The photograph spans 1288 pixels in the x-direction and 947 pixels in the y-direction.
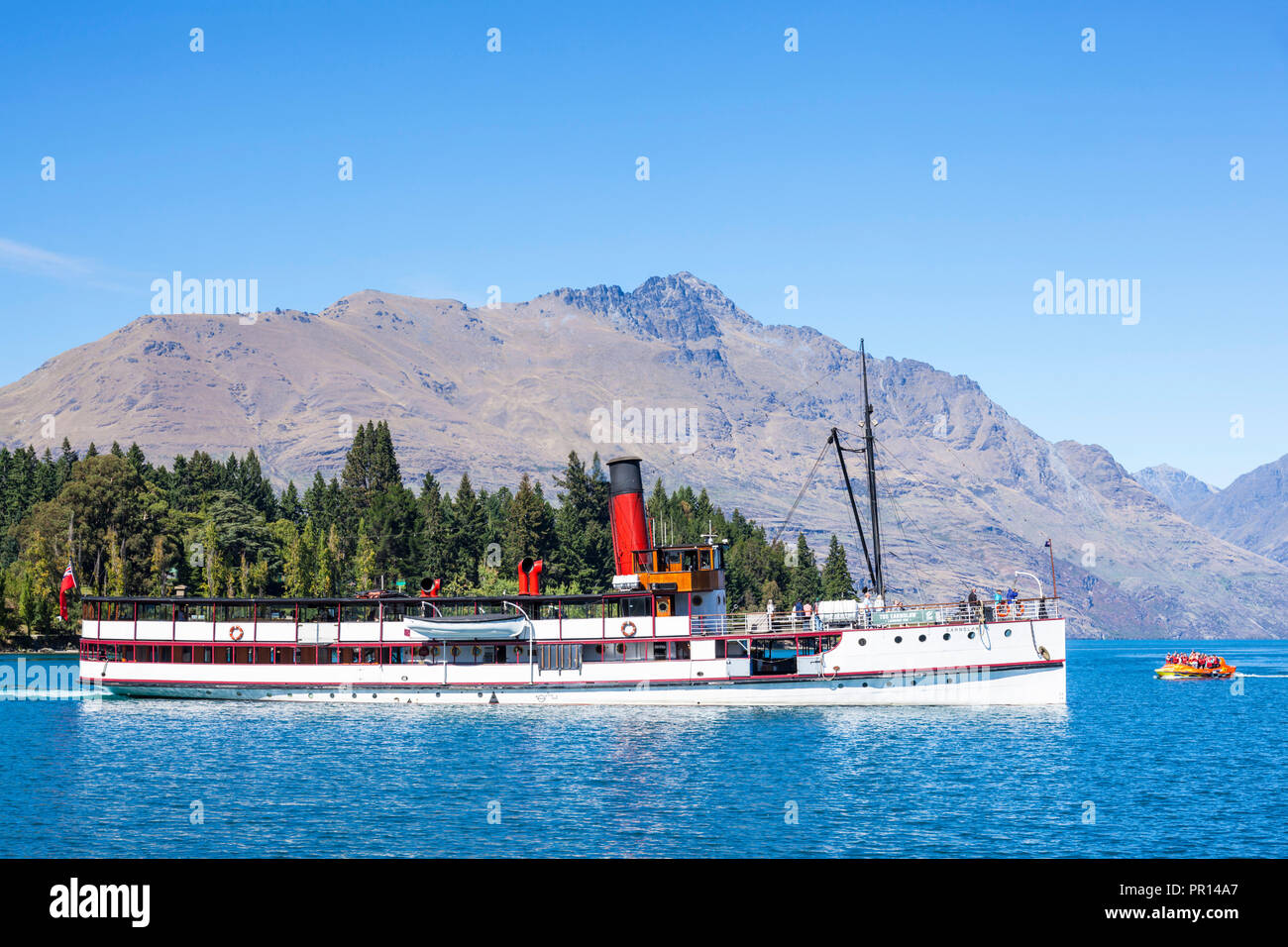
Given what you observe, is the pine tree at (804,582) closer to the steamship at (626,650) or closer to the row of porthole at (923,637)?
the steamship at (626,650)

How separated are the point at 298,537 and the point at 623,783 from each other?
4395 inches

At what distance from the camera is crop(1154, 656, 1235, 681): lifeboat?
5103 inches

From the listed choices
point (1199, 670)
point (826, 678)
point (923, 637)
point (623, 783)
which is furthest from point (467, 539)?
point (623, 783)

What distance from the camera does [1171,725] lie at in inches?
2931

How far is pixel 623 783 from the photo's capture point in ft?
145

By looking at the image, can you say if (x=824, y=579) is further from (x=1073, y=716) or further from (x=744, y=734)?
(x=744, y=734)

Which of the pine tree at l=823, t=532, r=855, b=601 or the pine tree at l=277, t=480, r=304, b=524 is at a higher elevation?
the pine tree at l=277, t=480, r=304, b=524

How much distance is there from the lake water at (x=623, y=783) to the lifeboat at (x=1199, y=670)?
62.8 metres

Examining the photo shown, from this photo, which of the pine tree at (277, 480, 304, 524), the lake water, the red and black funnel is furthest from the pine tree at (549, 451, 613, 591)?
the lake water

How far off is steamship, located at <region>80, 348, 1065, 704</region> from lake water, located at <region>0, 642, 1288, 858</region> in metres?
2.04

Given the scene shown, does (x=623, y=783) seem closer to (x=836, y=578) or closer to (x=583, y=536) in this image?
(x=583, y=536)

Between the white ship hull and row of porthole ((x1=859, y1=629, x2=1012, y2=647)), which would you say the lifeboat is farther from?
row of porthole ((x1=859, y1=629, x2=1012, y2=647))

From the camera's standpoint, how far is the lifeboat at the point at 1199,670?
129625 millimetres
